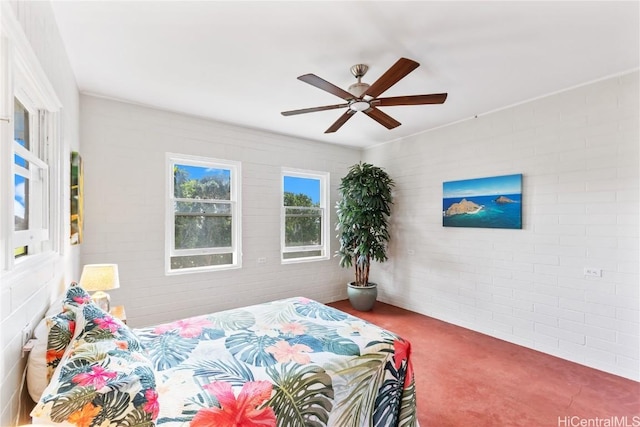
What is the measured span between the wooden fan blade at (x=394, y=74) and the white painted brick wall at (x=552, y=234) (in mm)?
2190

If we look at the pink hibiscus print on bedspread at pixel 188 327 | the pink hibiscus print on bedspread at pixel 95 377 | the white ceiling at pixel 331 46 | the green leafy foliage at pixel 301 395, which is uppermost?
the white ceiling at pixel 331 46

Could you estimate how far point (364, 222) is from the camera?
448 centimetres

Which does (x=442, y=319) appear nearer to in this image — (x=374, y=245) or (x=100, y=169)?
(x=374, y=245)

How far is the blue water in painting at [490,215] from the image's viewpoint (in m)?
3.45

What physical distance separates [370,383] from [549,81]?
3.20 m

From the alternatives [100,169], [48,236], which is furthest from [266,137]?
[48,236]

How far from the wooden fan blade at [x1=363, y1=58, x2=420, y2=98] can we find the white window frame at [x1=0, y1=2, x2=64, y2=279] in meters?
1.87

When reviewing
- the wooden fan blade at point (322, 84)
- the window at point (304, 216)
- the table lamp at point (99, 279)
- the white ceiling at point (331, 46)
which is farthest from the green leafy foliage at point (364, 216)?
the table lamp at point (99, 279)

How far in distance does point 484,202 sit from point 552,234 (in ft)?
2.57

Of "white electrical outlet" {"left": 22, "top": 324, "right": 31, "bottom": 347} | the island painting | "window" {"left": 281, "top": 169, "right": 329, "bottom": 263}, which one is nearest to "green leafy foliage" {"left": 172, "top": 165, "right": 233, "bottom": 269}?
"window" {"left": 281, "top": 169, "right": 329, "bottom": 263}

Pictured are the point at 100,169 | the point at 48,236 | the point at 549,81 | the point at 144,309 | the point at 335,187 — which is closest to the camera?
the point at 48,236

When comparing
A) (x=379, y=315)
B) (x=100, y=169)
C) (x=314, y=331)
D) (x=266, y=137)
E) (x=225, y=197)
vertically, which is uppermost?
(x=266, y=137)

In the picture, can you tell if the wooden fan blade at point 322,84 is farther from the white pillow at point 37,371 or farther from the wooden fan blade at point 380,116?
the white pillow at point 37,371

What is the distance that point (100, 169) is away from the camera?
3.26 metres
